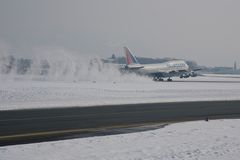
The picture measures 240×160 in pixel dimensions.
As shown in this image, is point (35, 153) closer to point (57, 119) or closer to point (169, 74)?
point (57, 119)

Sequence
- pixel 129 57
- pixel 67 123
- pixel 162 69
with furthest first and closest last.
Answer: pixel 129 57, pixel 162 69, pixel 67 123

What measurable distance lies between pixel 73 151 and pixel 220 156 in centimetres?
432

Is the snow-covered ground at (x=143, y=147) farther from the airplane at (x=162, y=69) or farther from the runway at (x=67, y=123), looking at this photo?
the airplane at (x=162, y=69)

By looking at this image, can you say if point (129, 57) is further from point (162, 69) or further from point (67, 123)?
point (67, 123)

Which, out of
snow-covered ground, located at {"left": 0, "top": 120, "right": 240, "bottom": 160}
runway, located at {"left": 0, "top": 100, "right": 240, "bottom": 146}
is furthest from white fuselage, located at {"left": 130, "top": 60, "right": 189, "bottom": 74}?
snow-covered ground, located at {"left": 0, "top": 120, "right": 240, "bottom": 160}

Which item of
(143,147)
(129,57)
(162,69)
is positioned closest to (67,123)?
(143,147)

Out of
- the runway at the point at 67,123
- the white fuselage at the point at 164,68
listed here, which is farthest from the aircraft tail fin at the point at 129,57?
the runway at the point at 67,123

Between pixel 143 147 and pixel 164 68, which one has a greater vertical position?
pixel 143 147

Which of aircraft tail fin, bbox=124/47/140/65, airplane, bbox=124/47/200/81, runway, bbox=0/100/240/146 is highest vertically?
aircraft tail fin, bbox=124/47/140/65

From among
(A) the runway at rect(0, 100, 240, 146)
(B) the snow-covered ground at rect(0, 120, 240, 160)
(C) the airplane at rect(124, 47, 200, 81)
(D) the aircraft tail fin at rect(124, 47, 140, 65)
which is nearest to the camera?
(B) the snow-covered ground at rect(0, 120, 240, 160)

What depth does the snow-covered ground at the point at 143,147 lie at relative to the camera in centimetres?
1129

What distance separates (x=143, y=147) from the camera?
12.9m

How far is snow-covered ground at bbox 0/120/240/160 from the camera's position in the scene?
37.0 ft

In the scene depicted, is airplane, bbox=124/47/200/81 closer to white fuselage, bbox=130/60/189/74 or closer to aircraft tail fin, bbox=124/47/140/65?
white fuselage, bbox=130/60/189/74
